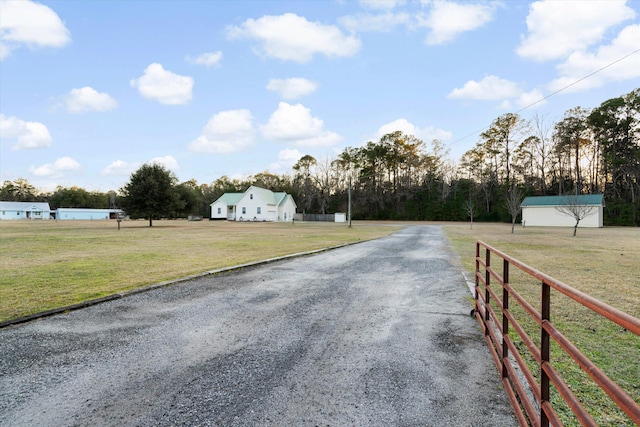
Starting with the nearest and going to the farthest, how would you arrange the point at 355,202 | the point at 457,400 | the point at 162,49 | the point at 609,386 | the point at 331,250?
1. the point at 609,386
2. the point at 457,400
3. the point at 331,250
4. the point at 162,49
5. the point at 355,202

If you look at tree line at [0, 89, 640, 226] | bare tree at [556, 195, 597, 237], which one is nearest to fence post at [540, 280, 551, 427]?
bare tree at [556, 195, 597, 237]

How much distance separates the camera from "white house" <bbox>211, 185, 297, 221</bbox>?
5791cm

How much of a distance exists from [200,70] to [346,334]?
22.7m

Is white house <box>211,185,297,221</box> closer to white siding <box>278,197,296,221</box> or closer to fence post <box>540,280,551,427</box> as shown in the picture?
white siding <box>278,197,296,221</box>

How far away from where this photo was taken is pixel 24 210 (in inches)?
3214

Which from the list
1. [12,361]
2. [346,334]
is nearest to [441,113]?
[346,334]

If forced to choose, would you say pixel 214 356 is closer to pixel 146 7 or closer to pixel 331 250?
pixel 331 250

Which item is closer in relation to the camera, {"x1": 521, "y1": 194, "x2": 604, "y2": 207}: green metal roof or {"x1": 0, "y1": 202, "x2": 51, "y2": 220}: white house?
{"x1": 521, "y1": 194, "x2": 604, "y2": 207}: green metal roof

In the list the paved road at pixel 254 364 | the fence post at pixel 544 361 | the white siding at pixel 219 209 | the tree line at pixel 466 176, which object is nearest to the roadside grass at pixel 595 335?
the paved road at pixel 254 364

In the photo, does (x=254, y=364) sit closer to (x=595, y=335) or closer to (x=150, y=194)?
(x=595, y=335)

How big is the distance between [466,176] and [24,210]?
330 ft

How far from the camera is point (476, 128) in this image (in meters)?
24.8

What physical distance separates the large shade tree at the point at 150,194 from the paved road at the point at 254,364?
34.4 meters

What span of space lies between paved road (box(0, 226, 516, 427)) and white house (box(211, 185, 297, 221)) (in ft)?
173
